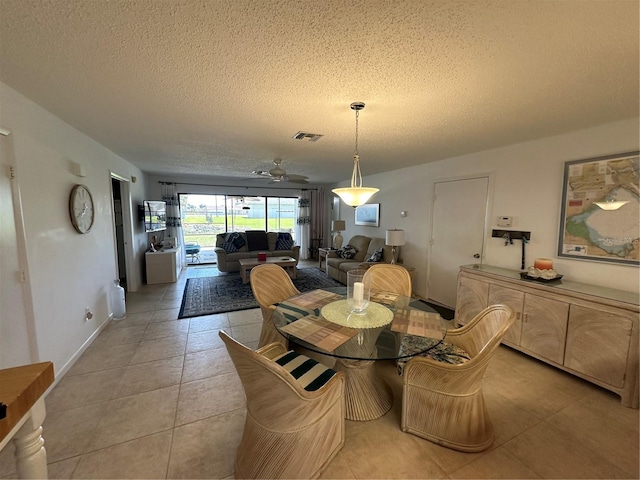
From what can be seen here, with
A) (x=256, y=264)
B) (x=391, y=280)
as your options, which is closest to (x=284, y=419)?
(x=391, y=280)

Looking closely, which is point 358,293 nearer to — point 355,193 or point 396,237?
point 355,193

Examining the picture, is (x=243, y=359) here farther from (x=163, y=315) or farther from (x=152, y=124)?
(x=163, y=315)

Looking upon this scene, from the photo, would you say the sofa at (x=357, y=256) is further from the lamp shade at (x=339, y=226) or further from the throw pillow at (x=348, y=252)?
the lamp shade at (x=339, y=226)

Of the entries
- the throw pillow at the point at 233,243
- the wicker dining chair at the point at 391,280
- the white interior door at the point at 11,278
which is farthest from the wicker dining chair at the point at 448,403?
the throw pillow at the point at 233,243

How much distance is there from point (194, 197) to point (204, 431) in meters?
6.40

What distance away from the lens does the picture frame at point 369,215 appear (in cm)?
561

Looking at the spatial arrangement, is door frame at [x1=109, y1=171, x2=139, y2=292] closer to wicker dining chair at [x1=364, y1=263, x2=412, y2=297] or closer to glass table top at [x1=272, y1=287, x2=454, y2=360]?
glass table top at [x1=272, y1=287, x2=454, y2=360]

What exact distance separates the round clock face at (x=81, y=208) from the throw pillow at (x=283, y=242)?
4.28 metres

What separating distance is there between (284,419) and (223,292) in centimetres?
362

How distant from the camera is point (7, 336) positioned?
1707mm

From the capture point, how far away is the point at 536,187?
9.41 ft

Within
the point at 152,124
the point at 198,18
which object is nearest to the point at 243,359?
the point at 198,18

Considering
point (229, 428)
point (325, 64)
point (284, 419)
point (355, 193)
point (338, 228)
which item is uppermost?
point (325, 64)

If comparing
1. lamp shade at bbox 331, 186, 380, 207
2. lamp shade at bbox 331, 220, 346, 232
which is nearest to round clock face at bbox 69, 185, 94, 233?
lamp shade at bbox 331, 186, 380, 207
